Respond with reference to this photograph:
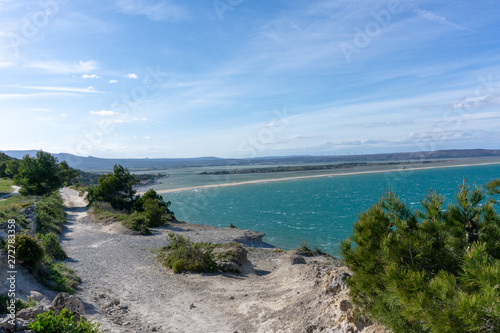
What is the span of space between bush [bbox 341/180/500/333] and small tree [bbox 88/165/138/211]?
109 feet

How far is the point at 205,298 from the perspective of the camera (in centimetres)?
1050

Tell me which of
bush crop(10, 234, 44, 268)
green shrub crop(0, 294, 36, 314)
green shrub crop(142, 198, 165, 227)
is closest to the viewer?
green shrub crop(0, 294, 36, 314)

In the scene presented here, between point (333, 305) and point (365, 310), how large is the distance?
4.38 feet

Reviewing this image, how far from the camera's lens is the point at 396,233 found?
17.1ft

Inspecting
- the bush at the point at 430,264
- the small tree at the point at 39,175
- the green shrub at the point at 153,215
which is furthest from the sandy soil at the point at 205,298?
the small tree at the point at 39,175

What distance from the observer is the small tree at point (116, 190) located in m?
35.3

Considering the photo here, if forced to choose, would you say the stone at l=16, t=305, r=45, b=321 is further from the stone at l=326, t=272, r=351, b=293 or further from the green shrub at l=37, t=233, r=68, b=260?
the green shrub at l=37, t=233, r=68, b=260

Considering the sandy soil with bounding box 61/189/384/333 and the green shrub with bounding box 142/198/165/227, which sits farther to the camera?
the green shrub with bounding box 142/198/165/227

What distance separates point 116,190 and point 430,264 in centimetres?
3628

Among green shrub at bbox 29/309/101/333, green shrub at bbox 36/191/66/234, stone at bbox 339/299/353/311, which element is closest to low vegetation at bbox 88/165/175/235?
green shrub at bbox 36/191/66/234

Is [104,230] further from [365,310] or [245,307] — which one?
[365,310]

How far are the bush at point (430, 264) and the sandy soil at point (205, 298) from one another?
1.07 meters

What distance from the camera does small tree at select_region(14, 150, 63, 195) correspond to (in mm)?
30500

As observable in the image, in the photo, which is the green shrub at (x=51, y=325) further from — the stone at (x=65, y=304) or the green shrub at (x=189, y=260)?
the green shrub at (x=189, y=260)
